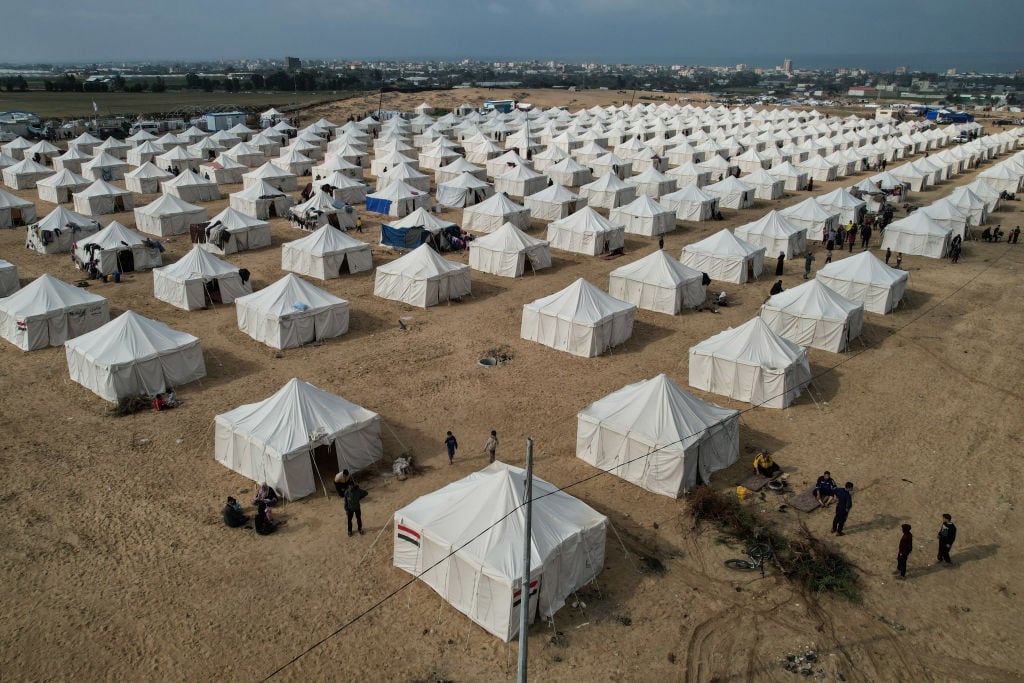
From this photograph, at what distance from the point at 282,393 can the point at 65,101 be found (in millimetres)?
123961

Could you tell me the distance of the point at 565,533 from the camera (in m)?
13.1

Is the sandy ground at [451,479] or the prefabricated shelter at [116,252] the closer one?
the sandy ground at [451,479]

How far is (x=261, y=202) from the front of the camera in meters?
41.2

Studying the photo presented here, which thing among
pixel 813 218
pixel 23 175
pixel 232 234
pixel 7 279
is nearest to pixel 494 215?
pixel 232 234

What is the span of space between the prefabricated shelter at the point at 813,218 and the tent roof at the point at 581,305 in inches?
734

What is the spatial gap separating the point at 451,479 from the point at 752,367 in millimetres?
9739

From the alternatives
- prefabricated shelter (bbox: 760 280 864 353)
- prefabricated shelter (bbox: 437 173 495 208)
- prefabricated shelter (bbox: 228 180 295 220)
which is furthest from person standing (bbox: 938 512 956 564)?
prefabricated shelter (bbox: 228 180 295 220)

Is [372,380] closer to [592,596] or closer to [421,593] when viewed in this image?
[421,593]

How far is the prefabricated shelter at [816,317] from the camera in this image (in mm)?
24547

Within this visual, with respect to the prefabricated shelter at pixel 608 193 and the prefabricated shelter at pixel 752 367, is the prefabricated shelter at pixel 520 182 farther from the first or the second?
the prefabricated shelter at pixel 752 367

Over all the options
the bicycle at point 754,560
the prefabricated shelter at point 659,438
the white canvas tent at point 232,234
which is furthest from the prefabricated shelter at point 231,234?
the bicycle at point 754,560

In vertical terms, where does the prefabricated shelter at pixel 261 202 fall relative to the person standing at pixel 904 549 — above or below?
above

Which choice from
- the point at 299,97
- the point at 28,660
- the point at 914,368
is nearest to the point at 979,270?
the point at 914,368

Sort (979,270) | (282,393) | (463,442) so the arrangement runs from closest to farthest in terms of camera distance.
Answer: (282,393), (463,442), (979,270)
